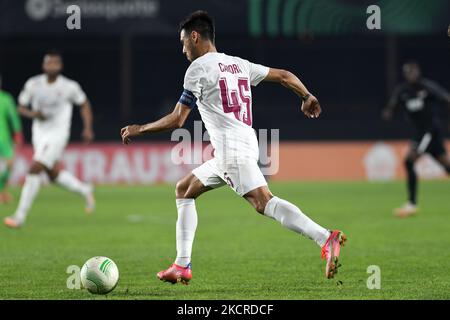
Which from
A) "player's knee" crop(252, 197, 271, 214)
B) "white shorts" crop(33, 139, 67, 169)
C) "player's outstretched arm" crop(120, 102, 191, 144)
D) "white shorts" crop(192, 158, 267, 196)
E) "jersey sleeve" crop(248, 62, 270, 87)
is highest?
"jersey sleeve" crop(248, 62, 270, 87)

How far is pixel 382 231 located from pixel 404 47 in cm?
1637

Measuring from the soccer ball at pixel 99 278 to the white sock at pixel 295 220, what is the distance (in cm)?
125

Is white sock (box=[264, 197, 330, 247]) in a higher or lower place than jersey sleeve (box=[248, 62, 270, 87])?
lower

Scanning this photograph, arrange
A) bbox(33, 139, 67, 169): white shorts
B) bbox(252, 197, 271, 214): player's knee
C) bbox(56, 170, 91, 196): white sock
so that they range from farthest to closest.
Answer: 1. bbox(56, 170, 91, 196): white sock
2. bbox(33, 139, 67, 169): white shorts
3. bbox(252, 197, 271, 214): player's knee

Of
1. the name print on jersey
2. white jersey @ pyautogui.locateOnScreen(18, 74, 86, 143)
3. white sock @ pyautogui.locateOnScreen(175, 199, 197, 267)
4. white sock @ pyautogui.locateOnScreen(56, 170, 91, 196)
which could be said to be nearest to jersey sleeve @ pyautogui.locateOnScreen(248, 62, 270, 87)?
the name print on jersey

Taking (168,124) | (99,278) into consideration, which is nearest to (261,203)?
(168,124)

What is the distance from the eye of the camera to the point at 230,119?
7.47 meters

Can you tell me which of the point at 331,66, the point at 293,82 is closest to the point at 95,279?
the point at 293,82

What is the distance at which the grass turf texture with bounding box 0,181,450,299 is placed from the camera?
743 cm

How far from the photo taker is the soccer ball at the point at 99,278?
7.15 metres

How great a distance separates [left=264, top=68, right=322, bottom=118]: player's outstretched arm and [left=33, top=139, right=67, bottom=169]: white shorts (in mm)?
6375

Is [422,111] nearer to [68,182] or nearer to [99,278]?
[68,182]

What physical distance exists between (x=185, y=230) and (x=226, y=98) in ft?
3.83

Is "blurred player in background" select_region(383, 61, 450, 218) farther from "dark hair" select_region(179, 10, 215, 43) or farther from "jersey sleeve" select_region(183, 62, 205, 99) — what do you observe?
"jersey sleeve" select_region(183, 62, 205, 99)
